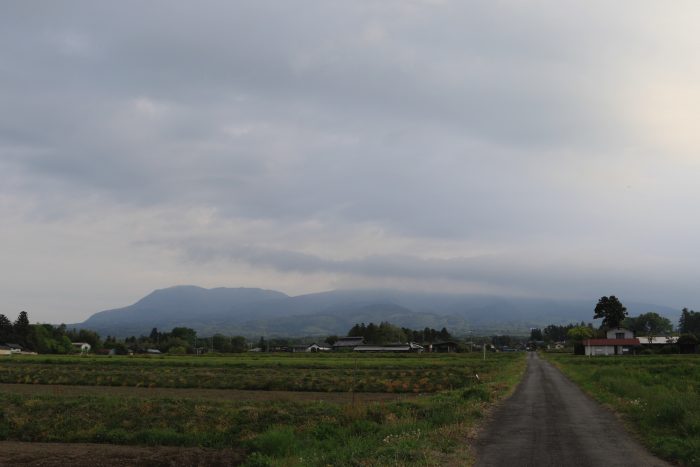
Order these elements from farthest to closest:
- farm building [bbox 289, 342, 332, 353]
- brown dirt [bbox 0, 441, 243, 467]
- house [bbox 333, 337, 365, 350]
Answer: house [bbox 333, 337, 365, 350]
farm building [bbox 289, 342, 332, 353]
brown dirt [bbox 0, 441, 243, 467]

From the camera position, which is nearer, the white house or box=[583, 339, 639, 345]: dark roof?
box=[583, 339, 639, 345]: dark roof

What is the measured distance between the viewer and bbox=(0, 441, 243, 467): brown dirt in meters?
16.1

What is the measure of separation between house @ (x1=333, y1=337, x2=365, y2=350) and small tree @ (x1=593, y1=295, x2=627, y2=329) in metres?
74.4

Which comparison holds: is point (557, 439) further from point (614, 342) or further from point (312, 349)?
point (312, 349)

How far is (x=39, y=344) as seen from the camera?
445ft

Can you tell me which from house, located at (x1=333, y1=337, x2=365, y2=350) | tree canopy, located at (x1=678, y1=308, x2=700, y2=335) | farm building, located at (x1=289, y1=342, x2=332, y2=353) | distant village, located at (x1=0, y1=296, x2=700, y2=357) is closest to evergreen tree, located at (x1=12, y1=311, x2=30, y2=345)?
distant village, located at (x1=0, y1=296, x2=700, y2=357)

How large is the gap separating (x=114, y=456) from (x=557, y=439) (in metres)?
13.6

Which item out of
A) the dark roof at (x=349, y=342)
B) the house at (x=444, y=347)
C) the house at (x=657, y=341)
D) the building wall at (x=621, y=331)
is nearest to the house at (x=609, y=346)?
the building wall at (x=621, y=331)

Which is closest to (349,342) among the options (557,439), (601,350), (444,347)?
(444,347)

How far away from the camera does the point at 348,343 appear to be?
17988cm

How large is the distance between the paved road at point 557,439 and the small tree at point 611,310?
11449 centimetres

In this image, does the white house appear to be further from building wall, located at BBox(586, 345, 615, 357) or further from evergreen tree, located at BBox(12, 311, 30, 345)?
evergreen tree, located at BBox(12, 311, 30, 345)

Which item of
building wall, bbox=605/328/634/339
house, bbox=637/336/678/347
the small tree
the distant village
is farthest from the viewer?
the small tree

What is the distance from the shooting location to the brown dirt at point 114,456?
16.1m
